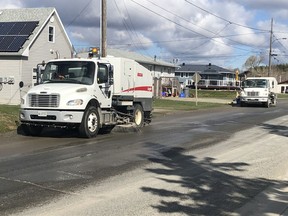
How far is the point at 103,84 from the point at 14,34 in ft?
65.3

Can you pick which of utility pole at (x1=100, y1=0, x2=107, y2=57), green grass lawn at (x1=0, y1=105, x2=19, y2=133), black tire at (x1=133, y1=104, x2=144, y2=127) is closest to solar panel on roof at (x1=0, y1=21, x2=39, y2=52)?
utility pole at (x1=100, y1=0, x2=107, y2=57)

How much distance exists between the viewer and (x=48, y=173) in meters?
8.20

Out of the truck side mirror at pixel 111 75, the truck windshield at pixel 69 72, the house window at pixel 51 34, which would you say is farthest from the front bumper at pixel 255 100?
the truck windshield at pixel 69 72

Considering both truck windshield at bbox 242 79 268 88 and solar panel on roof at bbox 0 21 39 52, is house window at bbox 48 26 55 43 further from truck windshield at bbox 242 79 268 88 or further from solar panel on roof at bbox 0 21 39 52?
truck windshield at bbox 242 79 268 88

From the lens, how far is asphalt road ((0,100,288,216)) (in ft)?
20.5

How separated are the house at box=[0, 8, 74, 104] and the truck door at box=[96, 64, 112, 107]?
49.9 ft

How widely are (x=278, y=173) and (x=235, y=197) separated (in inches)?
89.0

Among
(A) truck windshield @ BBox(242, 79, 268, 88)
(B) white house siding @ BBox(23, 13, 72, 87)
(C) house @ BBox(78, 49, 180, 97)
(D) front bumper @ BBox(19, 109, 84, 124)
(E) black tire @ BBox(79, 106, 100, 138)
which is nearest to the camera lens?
(D) front bumper @ BBox(19, 109, 84, 124)

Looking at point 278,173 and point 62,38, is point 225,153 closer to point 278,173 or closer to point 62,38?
point 278,173

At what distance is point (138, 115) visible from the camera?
1725cm

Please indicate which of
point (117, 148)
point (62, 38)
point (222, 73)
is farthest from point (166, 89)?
point (222, 73)

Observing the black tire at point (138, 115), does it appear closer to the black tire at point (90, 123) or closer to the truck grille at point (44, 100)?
the black tire at point (90, 123)

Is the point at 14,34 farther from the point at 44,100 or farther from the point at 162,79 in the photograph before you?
the point at 162,79

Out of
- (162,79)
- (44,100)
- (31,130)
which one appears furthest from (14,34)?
(162,79)
